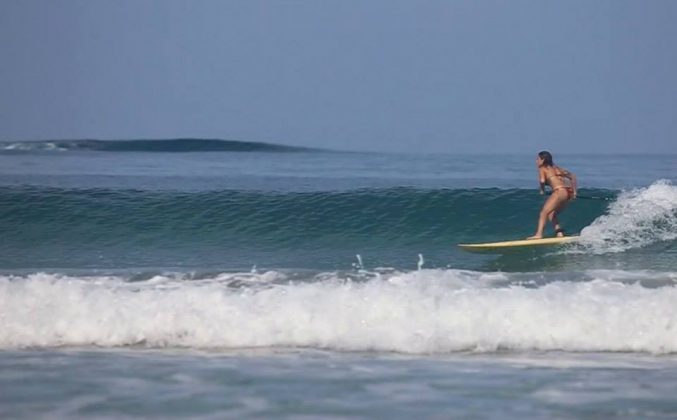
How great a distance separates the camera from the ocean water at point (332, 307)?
245 inches

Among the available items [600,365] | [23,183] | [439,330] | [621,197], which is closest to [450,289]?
[439,330]

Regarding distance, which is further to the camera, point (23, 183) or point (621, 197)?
point (23, 183)

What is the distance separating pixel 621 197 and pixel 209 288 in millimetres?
7531

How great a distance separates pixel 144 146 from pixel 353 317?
2839 centimetres

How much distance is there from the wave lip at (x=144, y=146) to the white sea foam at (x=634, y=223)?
21073 mm

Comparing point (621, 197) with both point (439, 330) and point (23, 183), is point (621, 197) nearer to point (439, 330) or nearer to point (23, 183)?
point (439, 330)

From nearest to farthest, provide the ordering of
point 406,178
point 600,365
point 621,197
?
point 600,365
point 621,197
point 406,178

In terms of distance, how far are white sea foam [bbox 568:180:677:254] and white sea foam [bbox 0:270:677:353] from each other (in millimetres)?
4290

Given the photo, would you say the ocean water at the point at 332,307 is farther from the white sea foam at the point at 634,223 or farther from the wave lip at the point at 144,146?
the wave lip at the point at 144,146

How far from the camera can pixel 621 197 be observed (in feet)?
48.0

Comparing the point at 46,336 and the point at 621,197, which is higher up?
the point at 621,197

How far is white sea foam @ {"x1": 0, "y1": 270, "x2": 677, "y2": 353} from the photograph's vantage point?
801cm

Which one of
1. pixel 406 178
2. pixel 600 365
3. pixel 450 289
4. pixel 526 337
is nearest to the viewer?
pixel 600 365

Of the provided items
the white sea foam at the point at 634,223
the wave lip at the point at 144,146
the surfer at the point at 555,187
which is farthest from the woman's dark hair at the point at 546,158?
the wave lip at the point at 144,146
